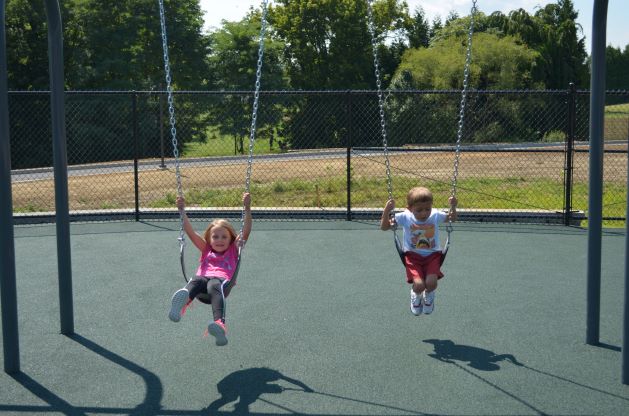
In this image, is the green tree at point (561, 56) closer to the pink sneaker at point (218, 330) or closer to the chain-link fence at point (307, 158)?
the chain-link fence at point (307, 158)

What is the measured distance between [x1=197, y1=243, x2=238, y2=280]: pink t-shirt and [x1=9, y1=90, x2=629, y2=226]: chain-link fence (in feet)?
18.7

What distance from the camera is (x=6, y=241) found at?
15.8 ft

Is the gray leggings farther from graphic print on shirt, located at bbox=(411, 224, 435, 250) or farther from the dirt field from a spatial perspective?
the dirt field

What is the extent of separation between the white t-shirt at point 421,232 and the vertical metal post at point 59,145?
248 cm

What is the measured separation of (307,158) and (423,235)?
14.6 meters

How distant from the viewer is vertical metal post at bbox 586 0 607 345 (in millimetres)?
5250

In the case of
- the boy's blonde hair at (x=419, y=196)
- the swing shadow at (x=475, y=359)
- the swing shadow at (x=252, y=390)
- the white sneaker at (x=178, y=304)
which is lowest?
the swing shadow at (x=252, y=390)

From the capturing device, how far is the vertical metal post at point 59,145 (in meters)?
5.52

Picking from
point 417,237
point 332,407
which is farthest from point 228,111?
point 332,407

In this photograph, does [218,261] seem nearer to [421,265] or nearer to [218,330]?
[218,330]

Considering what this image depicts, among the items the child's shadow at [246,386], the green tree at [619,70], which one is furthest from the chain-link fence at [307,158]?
the green tree at [619,70]

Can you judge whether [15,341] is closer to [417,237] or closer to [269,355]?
[269,355]

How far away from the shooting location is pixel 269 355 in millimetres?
5332

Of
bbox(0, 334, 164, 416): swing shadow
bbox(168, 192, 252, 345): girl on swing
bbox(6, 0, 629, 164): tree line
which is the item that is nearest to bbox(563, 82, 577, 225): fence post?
bbox(168, 192, 252, 345): girl on swing
